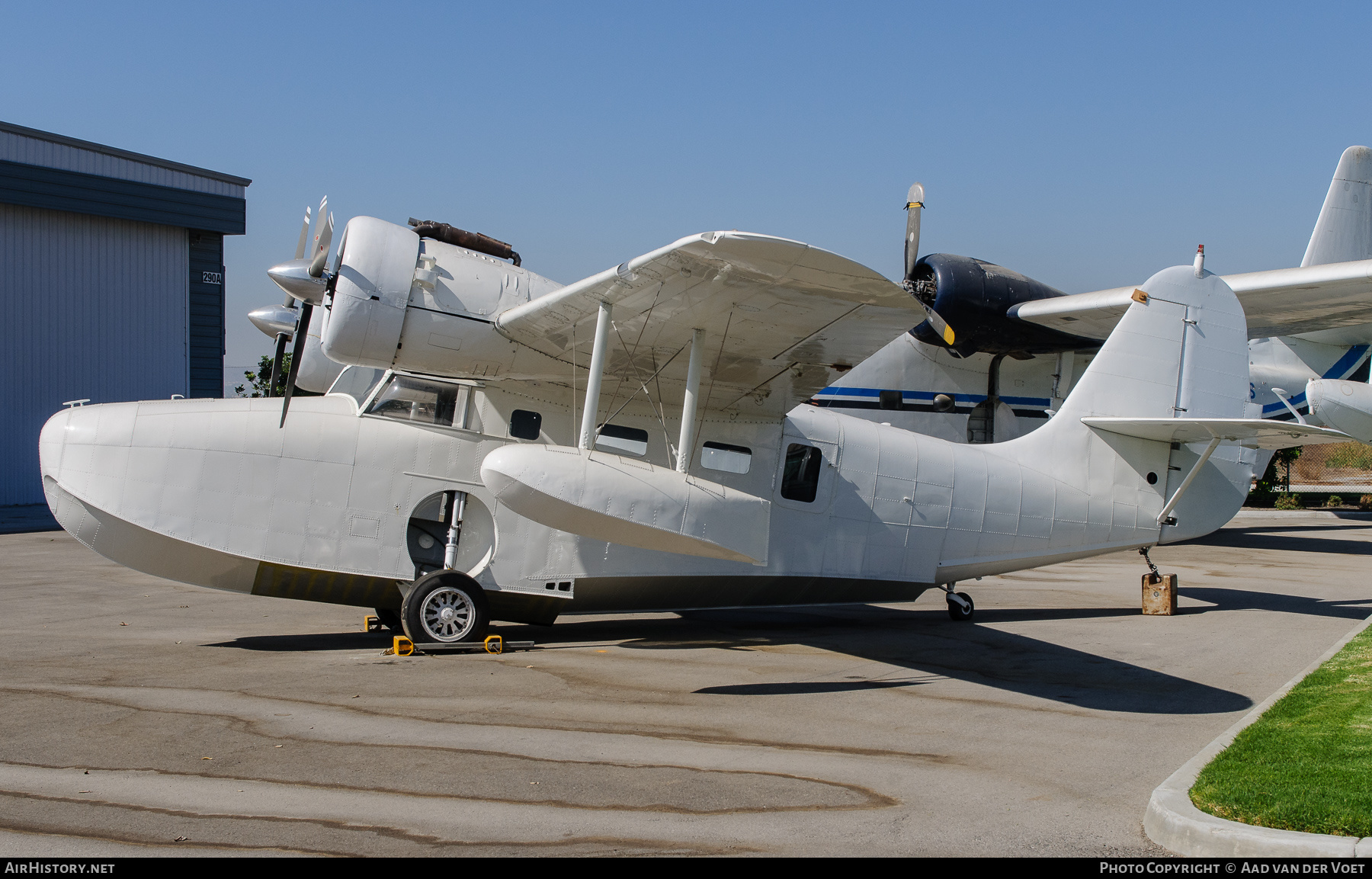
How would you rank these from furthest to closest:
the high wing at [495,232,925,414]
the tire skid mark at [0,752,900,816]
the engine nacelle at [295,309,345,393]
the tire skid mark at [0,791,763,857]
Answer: the engine nacelle at [295,309,345,393]
the high wing at [495,232,925,414]
the tire skid mark at [0,752,900,816]
the tire skid mark at [0,791,763,857]

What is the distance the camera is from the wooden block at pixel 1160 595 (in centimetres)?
1184

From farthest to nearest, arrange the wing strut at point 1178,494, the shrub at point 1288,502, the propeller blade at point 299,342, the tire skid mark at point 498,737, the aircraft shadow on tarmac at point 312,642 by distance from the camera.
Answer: the shrub at point 1288,502 < the wing strut at point 1178,494 < the aircraft shadow on tarmac at point 312,642 < the propeller blade at point 299,342 < the tire skid mark at point 498,737

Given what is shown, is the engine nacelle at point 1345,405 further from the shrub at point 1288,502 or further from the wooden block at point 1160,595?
the shrub at point 1288,502

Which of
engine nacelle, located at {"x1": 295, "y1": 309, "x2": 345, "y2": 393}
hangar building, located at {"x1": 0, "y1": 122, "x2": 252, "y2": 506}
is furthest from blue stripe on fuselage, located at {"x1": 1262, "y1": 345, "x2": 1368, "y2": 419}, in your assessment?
hangar building, located at {"x1": 0, "y1": 122, "x2": 252, "y2": 506}

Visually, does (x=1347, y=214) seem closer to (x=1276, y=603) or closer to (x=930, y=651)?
(x=1276, y=603)

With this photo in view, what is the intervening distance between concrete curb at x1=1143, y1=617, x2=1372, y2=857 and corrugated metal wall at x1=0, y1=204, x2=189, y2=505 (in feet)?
103

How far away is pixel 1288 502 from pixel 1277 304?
26.5 m

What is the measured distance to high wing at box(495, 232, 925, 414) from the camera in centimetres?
627

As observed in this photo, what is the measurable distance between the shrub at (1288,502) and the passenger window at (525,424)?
37084 mm

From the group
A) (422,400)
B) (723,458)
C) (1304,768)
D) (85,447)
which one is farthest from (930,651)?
(85,447)

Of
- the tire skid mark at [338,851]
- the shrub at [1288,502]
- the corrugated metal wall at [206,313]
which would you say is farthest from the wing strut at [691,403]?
the shrub at [1288,502]

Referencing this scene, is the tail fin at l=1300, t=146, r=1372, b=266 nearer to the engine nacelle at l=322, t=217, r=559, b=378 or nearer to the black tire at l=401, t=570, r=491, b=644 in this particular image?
the engine nacelle at l=322, t=217, r=559, b=378
